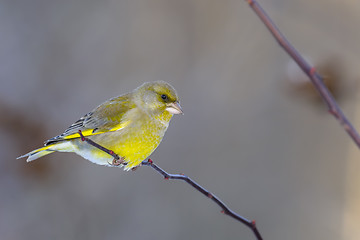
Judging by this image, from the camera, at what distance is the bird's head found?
1.75 meters

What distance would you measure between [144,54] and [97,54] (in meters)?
0.52

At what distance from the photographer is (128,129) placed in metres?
1.84

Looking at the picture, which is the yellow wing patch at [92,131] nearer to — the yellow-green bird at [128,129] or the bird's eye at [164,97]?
the yellow-green bird at [128,129]

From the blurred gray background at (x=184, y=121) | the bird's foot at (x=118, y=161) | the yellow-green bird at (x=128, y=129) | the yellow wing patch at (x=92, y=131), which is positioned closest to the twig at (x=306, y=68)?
the yellow-green bird at (x=128, y=129)

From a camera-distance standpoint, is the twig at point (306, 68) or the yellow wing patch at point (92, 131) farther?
the yellow wing patch at point (92, 131)

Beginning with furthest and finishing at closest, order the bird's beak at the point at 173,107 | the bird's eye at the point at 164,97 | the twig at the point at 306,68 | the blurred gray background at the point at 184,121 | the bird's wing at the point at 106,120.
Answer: the blurred gray background at the point at 184,121 < the bird's wing at the point at 106,120 < the bird's eye at the point at 164,97 < the bird's beak at the point at 173,107 < the twig at the point at 306,68

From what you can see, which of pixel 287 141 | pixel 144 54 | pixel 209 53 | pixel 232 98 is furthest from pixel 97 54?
pixel 287 141

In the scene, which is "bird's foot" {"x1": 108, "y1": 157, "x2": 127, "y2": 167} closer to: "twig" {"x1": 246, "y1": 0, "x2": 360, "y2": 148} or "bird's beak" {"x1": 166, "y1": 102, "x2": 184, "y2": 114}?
"bird's beak" {"x1": 166, "y1": 102, "x2": 184, "y2": 114}

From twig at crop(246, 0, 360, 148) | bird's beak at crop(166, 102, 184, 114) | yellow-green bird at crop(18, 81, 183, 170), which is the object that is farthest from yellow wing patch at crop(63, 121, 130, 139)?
twig at crop(246, 0, 360, 148)

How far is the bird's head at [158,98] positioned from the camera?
5.74 feet

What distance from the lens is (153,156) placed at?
13.9 feet

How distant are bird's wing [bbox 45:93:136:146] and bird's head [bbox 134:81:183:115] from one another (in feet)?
0.29

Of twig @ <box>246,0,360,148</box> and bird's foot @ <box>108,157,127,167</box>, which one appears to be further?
bird's foot @ <box>108,157,127,167</box>

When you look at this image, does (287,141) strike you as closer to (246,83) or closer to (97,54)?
(246,83)
